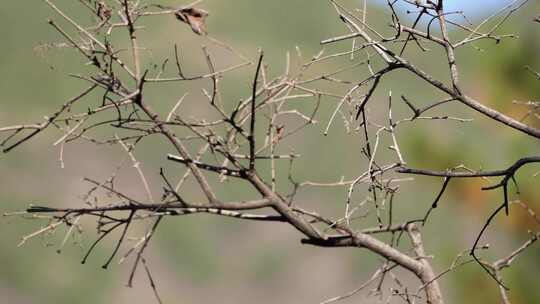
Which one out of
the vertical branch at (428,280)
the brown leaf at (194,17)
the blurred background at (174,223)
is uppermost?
the blurred background at (174,223)

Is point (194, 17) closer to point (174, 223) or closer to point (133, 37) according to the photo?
point (133, 37)

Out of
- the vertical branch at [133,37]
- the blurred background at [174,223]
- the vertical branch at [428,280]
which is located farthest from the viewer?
the blurred background at [174,223]

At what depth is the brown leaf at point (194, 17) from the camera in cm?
238

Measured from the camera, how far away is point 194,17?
2.42 metres

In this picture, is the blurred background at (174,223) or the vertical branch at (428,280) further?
the blurred background at (174,223)

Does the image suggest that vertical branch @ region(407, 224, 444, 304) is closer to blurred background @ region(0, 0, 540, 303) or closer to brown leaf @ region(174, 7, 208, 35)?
brown leaf @ region(174, 7, 208, 35)

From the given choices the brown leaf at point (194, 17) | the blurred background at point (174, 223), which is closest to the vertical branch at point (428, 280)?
the brown leaf at point (194, 17)

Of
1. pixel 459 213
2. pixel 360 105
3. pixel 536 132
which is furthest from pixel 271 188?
pixel 459 213

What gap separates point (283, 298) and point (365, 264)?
12.9 feet

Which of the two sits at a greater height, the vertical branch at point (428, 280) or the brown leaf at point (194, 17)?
the brown leaf at point (194, 17)

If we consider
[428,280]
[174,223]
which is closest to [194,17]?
[428,280]

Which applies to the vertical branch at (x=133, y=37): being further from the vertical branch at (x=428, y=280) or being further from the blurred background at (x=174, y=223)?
the blurred background at (x=174, y=223)

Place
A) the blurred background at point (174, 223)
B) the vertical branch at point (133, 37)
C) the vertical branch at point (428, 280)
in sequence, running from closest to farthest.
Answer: the vertical branch at point (133, 37), the vertical branch at point (428, 280), the blurred background at point (174, 223)

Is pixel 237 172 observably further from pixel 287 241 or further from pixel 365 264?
pixel 287 241
